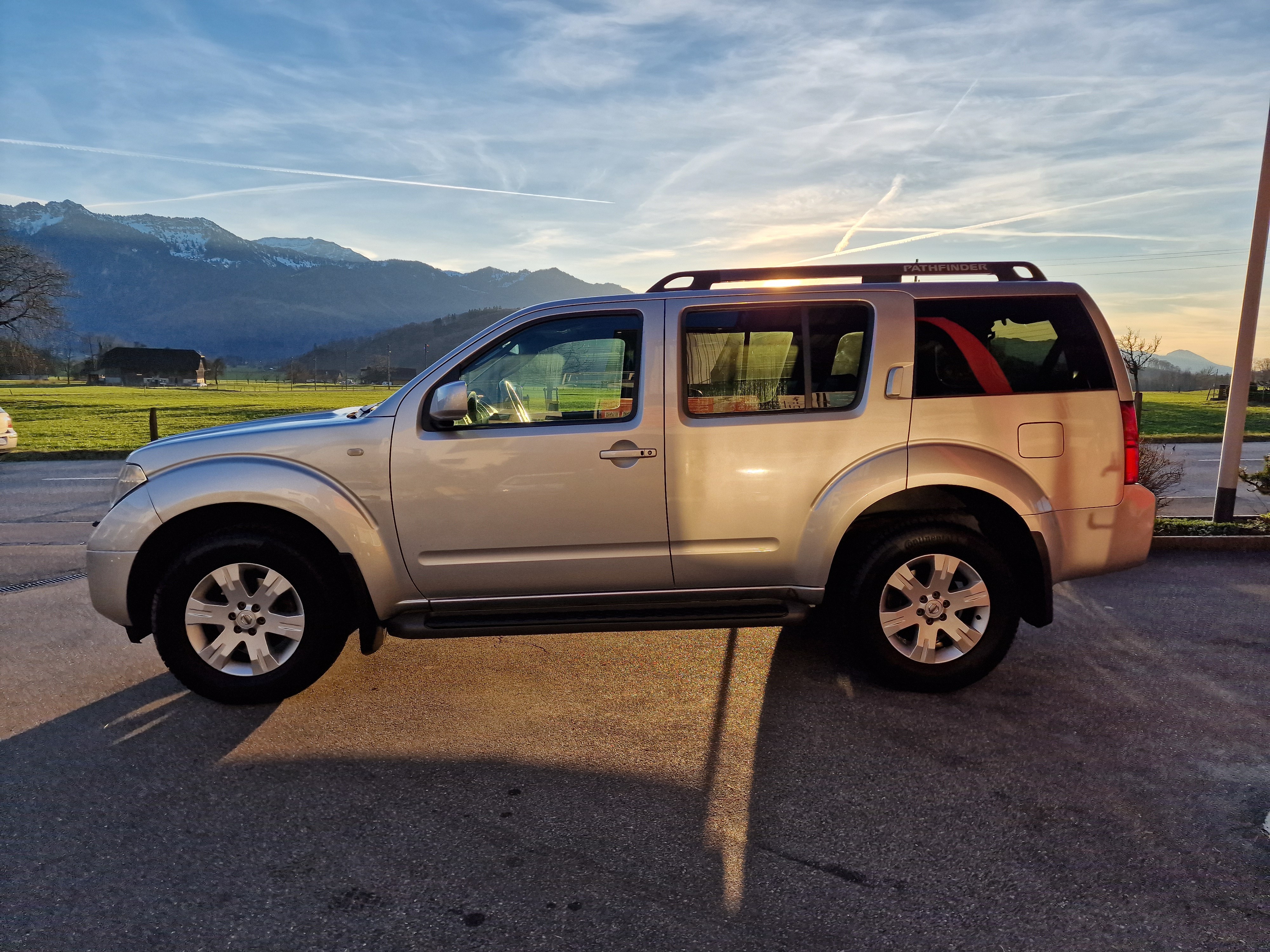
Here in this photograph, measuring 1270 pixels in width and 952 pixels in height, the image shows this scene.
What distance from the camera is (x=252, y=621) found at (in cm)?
420

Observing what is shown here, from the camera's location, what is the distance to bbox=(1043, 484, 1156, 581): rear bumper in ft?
14.4

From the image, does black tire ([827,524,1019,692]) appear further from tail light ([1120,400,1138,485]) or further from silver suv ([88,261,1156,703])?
tail light ([1120,400,1138,485])

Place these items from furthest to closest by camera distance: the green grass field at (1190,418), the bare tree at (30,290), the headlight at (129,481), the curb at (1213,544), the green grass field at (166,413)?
the bare tree at (30,290) → the green grass field at (1190,418) → the green grass field at (166,413) → the curb at (1213,544) → the headlight at (129,481)

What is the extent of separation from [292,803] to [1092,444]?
4.01 metres

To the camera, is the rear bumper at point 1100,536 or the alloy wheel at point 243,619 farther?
the rear bumper at point 1100,536

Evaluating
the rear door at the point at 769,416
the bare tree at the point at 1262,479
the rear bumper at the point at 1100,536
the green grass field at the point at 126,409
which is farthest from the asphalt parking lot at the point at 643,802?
the green grass field at the point at 126,409

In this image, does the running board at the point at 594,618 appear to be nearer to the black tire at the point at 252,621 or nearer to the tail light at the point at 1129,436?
the black tire at the point at 252,621

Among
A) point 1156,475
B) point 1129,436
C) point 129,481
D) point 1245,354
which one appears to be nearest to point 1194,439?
point 1156,475

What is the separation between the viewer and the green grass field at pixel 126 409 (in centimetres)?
2344

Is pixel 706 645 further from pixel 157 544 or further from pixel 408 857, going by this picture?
pixel 157 544

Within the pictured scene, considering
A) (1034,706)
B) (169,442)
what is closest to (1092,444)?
(1034,706)

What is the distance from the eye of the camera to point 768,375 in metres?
4.32

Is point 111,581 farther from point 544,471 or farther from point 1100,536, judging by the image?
point 1100,536

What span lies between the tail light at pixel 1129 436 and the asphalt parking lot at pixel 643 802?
110cm
